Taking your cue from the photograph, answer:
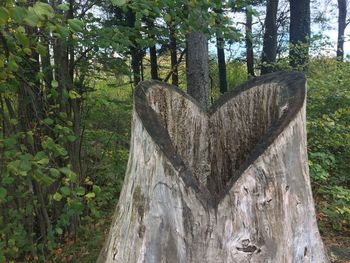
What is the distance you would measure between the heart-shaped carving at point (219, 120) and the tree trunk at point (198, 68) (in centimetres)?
396

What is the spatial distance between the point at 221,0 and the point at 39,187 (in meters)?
2.44

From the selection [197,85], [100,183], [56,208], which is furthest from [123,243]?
[197,85]

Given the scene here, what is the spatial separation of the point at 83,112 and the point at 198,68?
2.31 metres

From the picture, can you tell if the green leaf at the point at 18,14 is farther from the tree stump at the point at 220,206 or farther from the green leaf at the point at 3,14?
the tree stump at the point at 220,206

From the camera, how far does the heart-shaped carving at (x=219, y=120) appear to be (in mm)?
1972

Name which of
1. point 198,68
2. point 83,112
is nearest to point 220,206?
point 83,112

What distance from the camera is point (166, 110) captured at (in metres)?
2.08

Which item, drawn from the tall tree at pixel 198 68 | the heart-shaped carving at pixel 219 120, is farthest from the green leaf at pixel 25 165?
the tall tree at pixel 198 68

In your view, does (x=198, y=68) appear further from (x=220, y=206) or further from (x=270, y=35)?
(x=270, y=35)

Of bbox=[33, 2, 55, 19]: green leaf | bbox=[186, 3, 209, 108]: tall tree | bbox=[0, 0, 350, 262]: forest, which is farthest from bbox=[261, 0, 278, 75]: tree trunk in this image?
bbox=[33, 2, 55, 19]: green leaf

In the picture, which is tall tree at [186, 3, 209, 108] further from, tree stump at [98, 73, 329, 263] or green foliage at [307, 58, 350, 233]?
tree stump at [98, 73, 329, 263]

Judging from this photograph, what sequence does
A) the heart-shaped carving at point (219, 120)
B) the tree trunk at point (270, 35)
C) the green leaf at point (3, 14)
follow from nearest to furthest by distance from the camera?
the green leaf at point (3, 14)
the heart-shaped carving at point (219, 120)
the tree trunk at point (270, 35)

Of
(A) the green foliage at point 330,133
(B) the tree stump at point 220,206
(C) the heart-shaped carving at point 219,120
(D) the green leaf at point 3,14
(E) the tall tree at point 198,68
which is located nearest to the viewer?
(B) the tree stump at point 220,206

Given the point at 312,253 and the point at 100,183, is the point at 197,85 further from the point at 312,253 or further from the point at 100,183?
the point at 312,253
